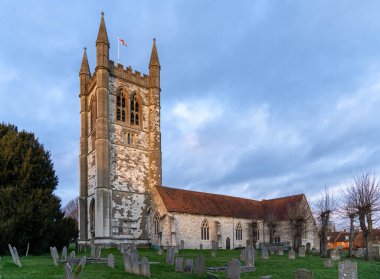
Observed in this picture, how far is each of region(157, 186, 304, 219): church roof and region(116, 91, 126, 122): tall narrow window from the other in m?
8.02

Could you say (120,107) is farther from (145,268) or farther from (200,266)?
(145,268)

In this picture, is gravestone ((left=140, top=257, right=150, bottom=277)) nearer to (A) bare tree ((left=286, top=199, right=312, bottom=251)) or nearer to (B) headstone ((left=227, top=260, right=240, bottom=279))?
(B) headstone ((left=227, top=260, right=240, bottom=279))

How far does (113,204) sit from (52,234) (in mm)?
8790

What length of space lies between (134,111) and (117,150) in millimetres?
5005

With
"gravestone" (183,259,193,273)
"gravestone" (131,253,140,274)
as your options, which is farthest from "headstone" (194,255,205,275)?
"gravestone" (131,253,140,274)

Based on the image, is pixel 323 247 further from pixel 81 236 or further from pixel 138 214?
pixel 81 236

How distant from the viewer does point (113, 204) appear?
111ft

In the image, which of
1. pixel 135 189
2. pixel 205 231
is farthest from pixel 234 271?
pixel 205 231

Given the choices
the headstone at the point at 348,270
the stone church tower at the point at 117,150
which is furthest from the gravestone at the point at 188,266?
the stone church tower at the point at 117,150

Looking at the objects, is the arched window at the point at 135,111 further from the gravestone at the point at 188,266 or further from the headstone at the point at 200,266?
the headstone at the point at 200,266

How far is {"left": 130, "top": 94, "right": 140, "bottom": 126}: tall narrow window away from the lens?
38.0 metres

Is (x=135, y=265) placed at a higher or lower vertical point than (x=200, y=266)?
higher

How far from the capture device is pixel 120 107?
37.2 meters

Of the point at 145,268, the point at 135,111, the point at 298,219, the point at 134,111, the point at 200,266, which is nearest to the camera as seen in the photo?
the point at 145,268
